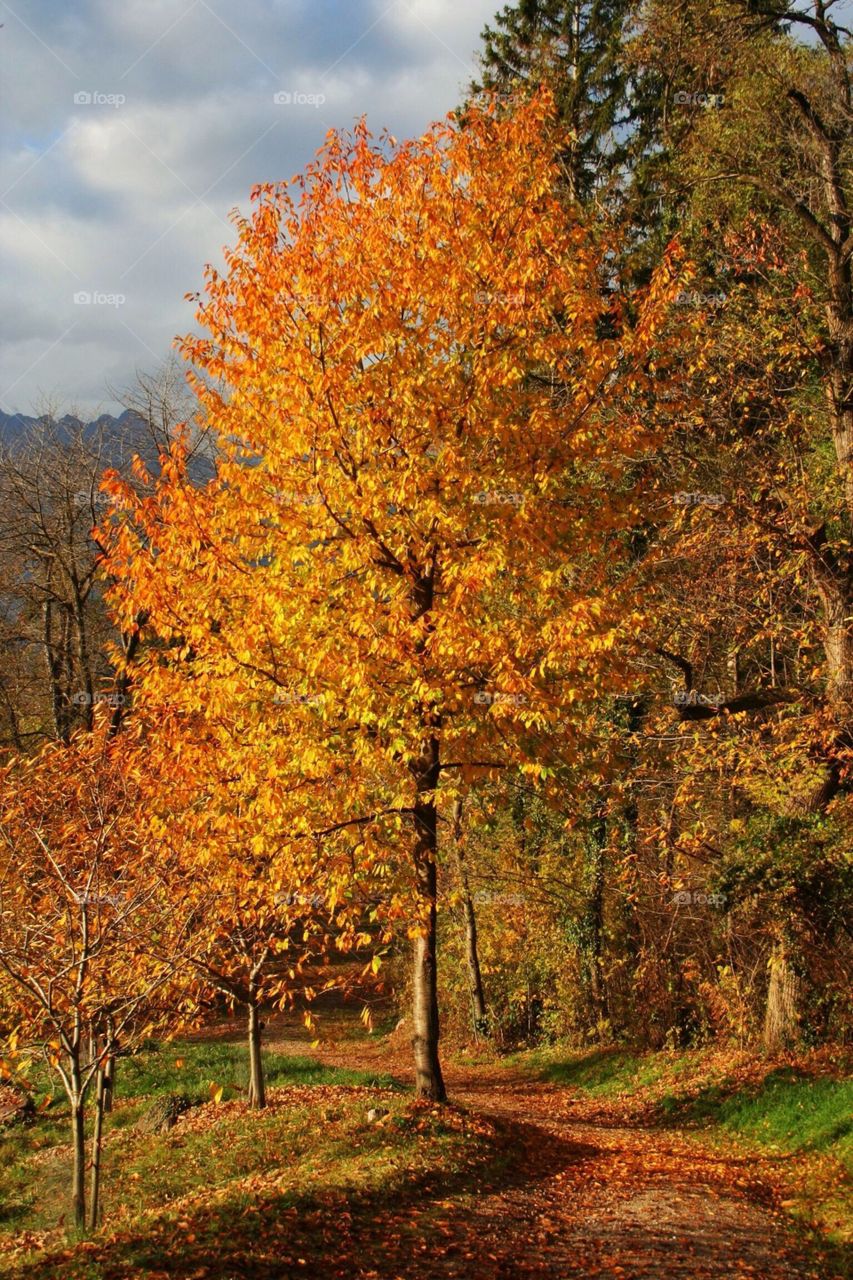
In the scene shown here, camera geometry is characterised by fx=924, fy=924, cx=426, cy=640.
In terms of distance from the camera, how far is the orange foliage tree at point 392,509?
8.56m

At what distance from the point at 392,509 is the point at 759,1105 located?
28.3 ft

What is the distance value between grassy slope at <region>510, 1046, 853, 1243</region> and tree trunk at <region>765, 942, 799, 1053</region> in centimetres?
39

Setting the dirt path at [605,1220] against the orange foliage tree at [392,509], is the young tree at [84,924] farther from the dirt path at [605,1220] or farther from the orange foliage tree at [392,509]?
the dirt path at [605,1220]

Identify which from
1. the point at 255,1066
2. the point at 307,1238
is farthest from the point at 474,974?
the point at 307,1238

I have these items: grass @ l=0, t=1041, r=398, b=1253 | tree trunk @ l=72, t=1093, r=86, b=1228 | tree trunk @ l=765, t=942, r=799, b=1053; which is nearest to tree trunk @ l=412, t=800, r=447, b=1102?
grass @ l=0, t=1041, r=398, b=1253

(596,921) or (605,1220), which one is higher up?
(596,921)

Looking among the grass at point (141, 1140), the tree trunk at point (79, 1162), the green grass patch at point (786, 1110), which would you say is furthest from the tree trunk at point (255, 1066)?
the green grass patch at point (786, 1110)

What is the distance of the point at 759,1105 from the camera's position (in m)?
11.5

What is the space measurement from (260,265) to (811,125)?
798 cm

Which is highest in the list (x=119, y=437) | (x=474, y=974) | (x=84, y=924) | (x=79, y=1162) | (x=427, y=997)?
(x=119, y=437)

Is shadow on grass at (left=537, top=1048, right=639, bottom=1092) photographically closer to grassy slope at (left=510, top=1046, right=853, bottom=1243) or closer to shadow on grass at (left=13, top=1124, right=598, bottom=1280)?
grassy slope at (left=510, top=1046, right=853, bottom=1243)

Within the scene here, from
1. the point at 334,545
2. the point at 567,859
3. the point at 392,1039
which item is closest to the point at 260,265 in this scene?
the point at 334,545

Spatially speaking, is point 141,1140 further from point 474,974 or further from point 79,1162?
point 474,974

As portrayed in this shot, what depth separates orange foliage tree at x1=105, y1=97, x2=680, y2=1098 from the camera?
337 inches
